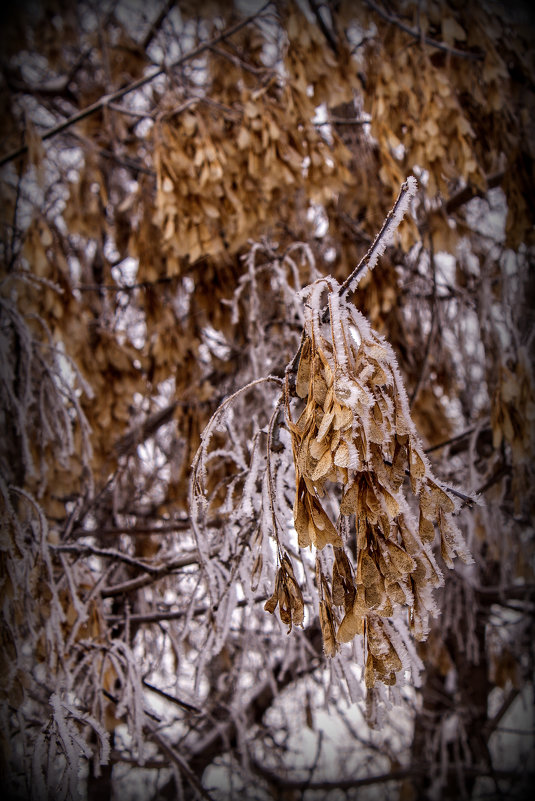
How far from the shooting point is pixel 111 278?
2.97 m

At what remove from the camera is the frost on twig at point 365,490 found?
845 millimetres

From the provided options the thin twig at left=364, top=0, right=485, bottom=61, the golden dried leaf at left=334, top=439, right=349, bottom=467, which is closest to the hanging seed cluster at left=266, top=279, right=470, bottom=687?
the golden dried leaf at left=334, top=439, right=349, bottom=467

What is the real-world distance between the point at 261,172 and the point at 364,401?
1.56 m

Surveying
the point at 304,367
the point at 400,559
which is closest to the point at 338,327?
the point at 304,367

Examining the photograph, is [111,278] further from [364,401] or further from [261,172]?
[364,401]

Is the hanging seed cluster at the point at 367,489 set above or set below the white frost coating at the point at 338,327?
below

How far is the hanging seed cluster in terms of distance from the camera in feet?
2.76

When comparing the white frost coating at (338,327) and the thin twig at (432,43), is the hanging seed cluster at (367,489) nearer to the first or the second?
the white frost coating at (338,327)

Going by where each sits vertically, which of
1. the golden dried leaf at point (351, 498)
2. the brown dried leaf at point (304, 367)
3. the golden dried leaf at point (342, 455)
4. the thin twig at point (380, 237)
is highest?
the thin twig at point (380, 237)

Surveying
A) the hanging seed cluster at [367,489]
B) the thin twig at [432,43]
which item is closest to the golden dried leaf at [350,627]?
the hanging seed cluster at [367,489]

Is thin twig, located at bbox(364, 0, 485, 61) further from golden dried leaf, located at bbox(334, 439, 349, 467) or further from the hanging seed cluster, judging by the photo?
golden dried leaf, located at bbox(334, 439, 349, 467)

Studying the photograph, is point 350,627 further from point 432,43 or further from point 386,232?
point 432,43

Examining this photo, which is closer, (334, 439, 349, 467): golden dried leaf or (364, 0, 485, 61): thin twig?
(334, 439, 349, 467): golden dried leaf

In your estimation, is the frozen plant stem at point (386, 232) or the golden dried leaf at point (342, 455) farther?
the frozen plant stem at point (386, 232)
